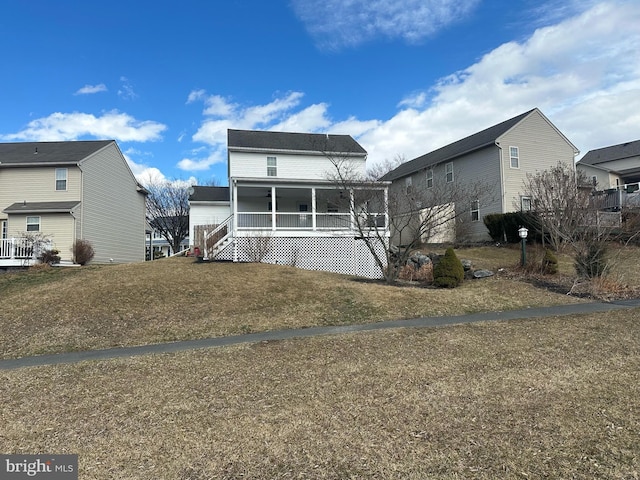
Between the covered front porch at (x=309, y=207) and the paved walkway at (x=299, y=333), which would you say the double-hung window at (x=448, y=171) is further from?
the paved walkway at (x=299, y=333)

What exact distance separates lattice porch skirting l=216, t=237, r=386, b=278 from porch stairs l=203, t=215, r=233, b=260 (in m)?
0.23

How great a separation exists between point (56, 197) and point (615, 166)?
4323 cm

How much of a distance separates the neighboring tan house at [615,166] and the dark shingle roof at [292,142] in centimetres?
2027

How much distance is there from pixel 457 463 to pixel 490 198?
23940 millimetres

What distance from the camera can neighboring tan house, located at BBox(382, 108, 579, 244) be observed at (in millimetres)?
25094

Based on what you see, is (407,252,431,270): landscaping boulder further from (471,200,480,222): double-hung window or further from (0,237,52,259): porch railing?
(0,237,52,259): porch railing

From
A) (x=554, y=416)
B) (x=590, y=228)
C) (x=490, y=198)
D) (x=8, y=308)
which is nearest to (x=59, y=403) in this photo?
(x=554, y=416)

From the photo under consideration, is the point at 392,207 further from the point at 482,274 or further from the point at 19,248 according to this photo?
the point at 19,248

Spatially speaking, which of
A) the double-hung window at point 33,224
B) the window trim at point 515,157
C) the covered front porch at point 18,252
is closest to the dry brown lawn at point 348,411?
the covered front porch at point 18,252

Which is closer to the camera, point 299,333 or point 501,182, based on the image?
point 299,333

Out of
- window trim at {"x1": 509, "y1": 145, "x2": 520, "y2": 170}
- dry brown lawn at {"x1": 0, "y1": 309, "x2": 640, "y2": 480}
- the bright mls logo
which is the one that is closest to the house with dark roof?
window trim at {"x1": 509, "y1": 145, "x2": 520, "y2": 170}

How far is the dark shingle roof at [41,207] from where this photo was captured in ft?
72.0

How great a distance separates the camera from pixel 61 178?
2333 cm

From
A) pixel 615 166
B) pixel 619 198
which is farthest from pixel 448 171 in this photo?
pixel 615 166
